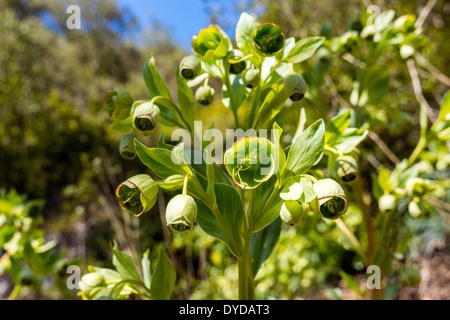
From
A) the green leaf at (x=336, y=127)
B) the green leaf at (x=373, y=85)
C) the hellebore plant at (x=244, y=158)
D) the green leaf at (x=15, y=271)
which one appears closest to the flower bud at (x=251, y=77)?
the hellebore plant at (x=244, y=158)

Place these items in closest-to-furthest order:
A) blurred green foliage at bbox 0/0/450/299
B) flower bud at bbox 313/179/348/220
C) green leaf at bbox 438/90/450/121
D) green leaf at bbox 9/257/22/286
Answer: flower bud at bbox 313/179/348/220, green leaf at bbox 438/90/450/121, green leaf at bbox 9/257/22/286, blurred green foliage at bbox 0/0/450/299

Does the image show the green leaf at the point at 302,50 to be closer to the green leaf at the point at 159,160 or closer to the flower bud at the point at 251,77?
the flower bud at the point at 251,77

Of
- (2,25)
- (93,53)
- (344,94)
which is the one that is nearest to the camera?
(344,94)

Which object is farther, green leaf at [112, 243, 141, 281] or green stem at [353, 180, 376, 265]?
green stem at [353, 180, 376, 265]

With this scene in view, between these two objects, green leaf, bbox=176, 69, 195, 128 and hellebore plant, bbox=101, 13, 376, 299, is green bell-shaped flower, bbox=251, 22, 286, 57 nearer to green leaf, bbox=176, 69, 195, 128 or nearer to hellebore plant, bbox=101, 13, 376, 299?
hellebore plant, bbox=101, 13, 376, 299

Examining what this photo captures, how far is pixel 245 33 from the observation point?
449 millimetres

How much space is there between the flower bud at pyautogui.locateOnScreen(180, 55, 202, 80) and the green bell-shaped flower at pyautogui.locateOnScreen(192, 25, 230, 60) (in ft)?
0.03

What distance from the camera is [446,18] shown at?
7.10ft

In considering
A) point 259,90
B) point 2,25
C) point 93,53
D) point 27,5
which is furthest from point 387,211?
point 27,5

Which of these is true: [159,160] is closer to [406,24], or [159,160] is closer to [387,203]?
[387,203]

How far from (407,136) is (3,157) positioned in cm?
415

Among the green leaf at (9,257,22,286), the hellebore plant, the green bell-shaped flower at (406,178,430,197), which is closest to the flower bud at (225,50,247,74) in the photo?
the hellebore plant

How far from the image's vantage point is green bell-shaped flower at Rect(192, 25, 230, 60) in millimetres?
402
